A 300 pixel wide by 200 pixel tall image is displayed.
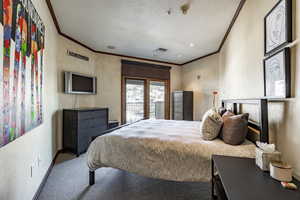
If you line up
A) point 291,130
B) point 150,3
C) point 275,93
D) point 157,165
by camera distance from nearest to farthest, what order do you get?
point 291,130, point 275,93, point 157,165, point 150,3

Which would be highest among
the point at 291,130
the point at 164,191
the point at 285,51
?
the point at 285,51

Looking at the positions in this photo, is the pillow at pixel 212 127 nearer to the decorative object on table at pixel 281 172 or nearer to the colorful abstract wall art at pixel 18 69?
the decorative object on table at pixel 281 172

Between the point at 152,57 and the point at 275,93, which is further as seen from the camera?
the point at 152,57

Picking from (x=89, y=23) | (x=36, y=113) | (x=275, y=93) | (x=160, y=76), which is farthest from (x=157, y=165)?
(x=160, y=76)

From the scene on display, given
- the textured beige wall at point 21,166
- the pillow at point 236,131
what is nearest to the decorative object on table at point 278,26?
the pillow at point 236,131

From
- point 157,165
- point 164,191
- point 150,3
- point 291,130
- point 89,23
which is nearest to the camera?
point 291,130

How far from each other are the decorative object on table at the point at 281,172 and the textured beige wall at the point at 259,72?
9.1 inches

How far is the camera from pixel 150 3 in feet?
7.26

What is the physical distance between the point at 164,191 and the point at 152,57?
13.7 ft

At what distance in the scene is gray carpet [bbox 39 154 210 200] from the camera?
5.80 ft

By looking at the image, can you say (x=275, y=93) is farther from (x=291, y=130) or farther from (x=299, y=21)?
(x=299, y=21)

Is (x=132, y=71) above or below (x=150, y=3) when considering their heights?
below

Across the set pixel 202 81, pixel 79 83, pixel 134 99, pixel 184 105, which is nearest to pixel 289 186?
pixel 79 83

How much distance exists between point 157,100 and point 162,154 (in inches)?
156
